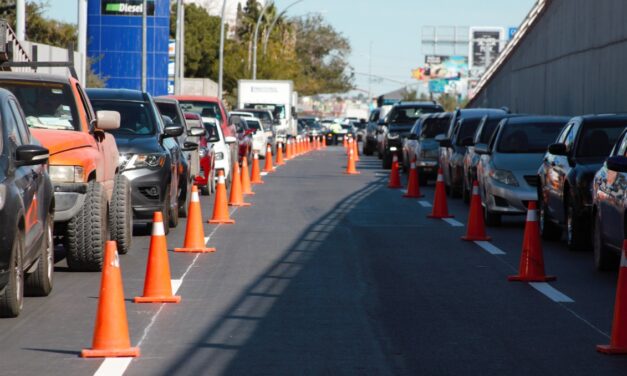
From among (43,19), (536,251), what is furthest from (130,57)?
(536,251)

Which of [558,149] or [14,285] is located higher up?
[558,149]

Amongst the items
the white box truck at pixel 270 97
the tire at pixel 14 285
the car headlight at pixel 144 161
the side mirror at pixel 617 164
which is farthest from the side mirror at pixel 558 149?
the white box truck at pixel 270 97

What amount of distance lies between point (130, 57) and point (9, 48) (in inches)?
2957

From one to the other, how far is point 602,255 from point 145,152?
242 inches

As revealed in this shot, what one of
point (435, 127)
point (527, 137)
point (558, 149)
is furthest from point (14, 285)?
point (435, 127)

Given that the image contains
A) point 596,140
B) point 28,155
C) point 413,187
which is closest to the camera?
point 28,155

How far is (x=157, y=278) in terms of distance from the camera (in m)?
12.0

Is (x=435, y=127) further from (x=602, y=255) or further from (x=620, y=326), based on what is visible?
(x=620, y=326)

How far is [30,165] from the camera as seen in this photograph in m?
11.3

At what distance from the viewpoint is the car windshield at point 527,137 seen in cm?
2166

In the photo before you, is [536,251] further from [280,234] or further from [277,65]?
[277,65]

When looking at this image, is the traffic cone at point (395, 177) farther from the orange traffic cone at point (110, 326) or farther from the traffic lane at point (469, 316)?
the orange traffic cone at point (110, 326)

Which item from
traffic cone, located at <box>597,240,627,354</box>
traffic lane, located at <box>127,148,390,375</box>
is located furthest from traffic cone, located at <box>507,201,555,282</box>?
traffic cone, located at <box>597,240,627,354</box>

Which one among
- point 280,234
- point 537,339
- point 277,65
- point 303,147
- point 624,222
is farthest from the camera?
point 277,65
